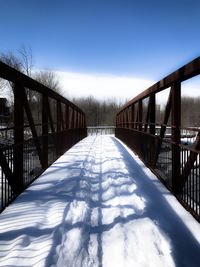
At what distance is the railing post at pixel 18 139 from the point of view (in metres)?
4.52

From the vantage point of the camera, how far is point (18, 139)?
464 cm

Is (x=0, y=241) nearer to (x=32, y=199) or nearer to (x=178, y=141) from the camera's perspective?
(x=32, y=199)

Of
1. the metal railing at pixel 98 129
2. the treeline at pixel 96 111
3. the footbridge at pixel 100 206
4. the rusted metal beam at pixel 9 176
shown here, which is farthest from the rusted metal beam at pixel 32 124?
the treeline at pixel 96 111

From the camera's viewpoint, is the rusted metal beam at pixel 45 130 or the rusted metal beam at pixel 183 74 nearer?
the rusted metal beam at pixel 183 74

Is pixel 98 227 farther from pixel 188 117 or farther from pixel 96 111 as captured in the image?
pixel 96 111

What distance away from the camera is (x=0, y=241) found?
287 centimetres

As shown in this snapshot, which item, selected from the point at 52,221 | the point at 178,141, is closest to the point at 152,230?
the point at 52,221

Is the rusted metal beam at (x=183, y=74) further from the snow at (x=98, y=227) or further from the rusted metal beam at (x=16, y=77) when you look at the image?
the rusted metal beam at (x=16, y=77)

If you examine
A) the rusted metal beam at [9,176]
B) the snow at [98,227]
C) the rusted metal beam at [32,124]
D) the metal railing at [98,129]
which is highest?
the rusted metal beam at [32,124]

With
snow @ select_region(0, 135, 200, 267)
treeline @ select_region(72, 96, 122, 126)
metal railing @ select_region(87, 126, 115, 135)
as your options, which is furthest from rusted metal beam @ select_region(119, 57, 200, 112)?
treeline @ select_region(72, 96, 122, 126)

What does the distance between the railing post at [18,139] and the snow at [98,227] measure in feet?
0.76

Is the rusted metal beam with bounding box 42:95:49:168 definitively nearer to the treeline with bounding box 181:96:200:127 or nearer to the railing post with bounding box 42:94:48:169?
the railing post with bounding box 42:94:48:169

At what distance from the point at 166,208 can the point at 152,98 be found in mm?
3580

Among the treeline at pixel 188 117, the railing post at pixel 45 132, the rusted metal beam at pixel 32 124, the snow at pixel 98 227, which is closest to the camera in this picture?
the snow at pixel 98 227
